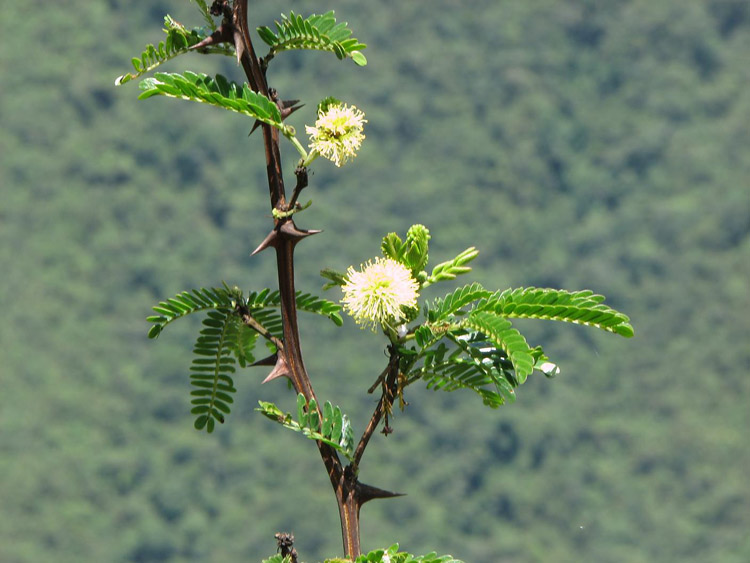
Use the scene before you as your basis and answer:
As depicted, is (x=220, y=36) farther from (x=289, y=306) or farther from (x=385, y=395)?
(x=385, y=395)

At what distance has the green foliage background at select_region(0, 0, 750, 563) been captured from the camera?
39.7 meters

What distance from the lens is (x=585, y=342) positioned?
144 feet

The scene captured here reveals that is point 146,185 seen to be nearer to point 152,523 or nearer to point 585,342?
point 152,523

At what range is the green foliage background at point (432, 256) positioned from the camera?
3972 centimetres

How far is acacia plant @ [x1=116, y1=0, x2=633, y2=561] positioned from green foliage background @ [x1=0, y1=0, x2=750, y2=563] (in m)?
34.7

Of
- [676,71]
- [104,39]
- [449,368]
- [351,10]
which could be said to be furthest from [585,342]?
[449,368]

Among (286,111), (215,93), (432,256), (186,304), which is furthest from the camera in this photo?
(432,256)

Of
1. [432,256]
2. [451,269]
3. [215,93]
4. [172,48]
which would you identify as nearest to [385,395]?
[451,269]

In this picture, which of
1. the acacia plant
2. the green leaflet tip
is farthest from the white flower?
the green leaflet tip

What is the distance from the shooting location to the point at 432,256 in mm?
44312

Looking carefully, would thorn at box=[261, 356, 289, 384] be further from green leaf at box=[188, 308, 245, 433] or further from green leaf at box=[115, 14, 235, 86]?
green leaf at box=[115, 14, 235, 86]

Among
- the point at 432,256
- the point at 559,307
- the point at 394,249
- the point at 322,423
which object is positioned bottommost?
the point at 322,423

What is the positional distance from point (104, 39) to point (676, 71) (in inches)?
976

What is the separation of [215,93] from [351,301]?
1.04 ft
